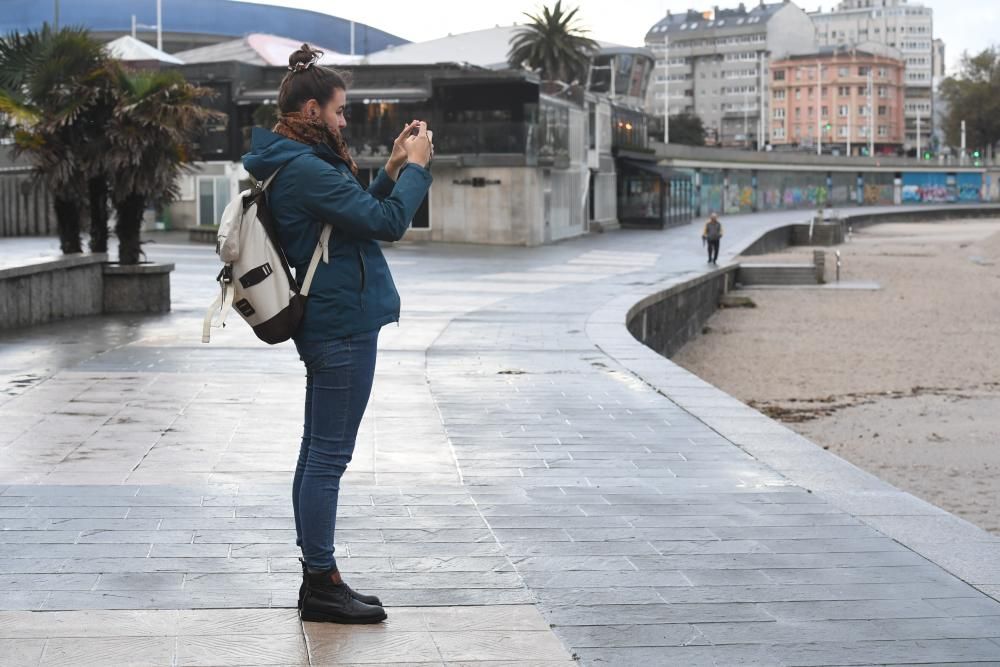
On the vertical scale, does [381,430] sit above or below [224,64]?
below

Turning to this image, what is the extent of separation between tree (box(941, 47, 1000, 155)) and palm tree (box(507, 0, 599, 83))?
6989 centimetres

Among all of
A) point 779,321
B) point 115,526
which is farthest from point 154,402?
point 779,321

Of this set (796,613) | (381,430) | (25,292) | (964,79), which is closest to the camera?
(796,613)

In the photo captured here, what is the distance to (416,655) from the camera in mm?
4105

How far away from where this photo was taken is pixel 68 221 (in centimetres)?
1747

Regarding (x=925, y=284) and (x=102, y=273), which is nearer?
(x=102, y=273)

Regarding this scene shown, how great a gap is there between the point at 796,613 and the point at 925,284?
34095mm

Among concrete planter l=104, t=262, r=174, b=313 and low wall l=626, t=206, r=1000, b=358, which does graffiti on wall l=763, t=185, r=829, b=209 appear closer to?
low wall l=626, t=206, r=1000, b=358

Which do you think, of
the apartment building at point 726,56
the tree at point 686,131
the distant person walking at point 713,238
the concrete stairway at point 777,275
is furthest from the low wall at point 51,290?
the apartment building at point 726,56

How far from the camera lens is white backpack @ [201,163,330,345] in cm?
425

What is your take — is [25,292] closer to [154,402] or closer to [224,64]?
[154,402]

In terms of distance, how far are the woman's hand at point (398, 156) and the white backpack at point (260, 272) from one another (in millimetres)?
378

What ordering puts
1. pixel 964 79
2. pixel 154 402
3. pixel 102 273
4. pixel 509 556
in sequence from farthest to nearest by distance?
pixel 964 79 → pixel 102 273 → pixel 154 402 → pixel 509 556

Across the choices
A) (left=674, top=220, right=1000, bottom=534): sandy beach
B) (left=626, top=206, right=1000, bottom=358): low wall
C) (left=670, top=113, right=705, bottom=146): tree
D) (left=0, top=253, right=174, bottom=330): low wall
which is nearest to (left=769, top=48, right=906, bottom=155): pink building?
(left=670, top=113, right=705, bottom=146): tree
